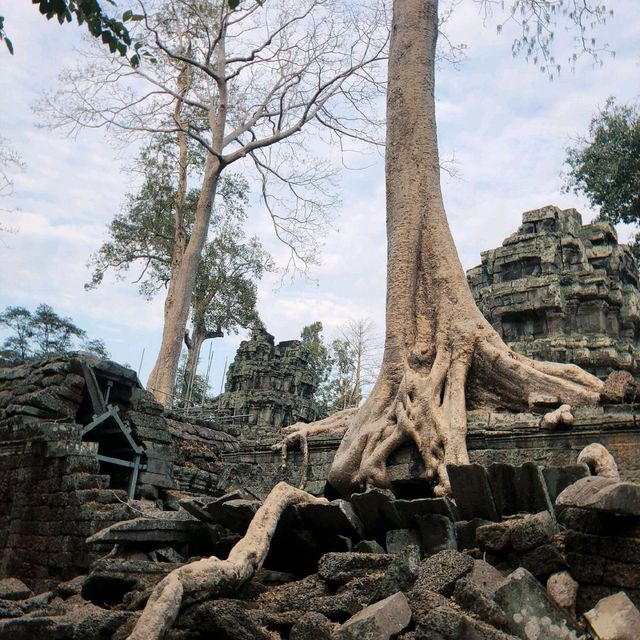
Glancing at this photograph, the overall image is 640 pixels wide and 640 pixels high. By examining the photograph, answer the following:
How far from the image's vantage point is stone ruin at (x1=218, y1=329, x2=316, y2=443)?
22.1 m

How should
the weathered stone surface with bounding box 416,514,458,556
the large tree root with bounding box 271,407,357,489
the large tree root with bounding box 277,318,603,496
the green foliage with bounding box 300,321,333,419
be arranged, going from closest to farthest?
the weathered stone surface with bounding box 416,514,458,556 → the large tree root with bounding box 277,318,603,496 → the large tree root with bounding box 271,407,357,489 → the green foliage with bounding box 300,321,333,419

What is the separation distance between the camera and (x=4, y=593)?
436 cm

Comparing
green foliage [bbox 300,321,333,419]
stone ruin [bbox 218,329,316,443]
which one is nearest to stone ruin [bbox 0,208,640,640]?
stone ruin [bbox 218,329,316,443]

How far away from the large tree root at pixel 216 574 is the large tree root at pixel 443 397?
5.08ft

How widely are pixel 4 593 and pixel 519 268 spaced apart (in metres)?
9.38

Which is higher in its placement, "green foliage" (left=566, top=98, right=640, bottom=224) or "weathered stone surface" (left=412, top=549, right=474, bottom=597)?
"green foliage" (left=566, top=98, right=640, bottom=224)

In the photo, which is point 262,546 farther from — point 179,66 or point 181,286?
point 179,66

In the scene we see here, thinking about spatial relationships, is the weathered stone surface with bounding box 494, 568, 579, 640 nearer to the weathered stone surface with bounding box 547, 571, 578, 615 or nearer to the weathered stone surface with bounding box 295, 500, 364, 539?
the weathered stone surface with bounding box 547, 571, 578, 615

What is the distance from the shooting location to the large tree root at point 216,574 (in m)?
2.77

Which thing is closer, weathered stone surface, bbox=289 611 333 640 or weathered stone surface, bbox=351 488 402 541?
weathered stone surface, bbox=289 611 333 640

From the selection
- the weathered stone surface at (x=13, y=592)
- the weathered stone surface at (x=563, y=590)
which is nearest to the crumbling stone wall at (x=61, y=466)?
the weathered stone surface at (x=13, y=592)

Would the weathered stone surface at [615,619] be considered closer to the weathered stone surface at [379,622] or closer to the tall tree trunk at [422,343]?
the weathered stone surface at [379,622]

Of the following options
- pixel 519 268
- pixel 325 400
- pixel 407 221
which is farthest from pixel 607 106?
pixel 325 400

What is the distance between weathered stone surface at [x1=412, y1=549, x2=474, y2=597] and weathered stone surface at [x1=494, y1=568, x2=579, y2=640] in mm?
195
